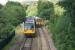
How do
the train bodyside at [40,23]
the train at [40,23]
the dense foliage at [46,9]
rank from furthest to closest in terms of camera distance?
the dense foliage at [46,9] → the train bodyside at [40,23] → the train at [40,23]

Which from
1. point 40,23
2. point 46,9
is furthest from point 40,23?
point 46,9

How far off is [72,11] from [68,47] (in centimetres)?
375

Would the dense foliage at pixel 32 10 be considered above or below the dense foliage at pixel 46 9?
below

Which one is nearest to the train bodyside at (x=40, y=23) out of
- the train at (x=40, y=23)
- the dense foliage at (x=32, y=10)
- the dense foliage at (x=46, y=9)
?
the train at (x=40, y=23)

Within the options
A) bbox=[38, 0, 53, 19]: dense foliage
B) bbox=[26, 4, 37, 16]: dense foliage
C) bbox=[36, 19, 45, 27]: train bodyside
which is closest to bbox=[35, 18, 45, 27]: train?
bbox=[36, 19, 45, 27]: train bodyside

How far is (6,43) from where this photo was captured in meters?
40.4

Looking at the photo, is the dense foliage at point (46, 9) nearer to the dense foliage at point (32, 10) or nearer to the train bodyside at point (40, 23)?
the train bodyside at point (40, 23)

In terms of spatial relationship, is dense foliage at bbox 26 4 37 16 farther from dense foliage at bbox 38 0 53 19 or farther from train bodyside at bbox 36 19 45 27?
train bodyside at bbox 36 19 45 27

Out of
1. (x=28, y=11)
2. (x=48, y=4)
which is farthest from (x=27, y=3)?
(x=48, y=4)

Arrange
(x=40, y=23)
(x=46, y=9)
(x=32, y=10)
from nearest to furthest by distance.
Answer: (x=40, y=23) < (x=46, y=9) < (x=32, y=10)

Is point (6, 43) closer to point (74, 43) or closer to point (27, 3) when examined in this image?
point (74, 43)

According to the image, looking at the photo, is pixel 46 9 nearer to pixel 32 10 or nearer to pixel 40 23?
pixel 40 23

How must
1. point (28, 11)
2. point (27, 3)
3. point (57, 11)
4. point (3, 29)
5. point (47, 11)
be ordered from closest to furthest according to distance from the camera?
1. point (3, 29)
2. point (57, 11)
3. point (47, 11)
4. point (28, 11)
5. point (27, 3)

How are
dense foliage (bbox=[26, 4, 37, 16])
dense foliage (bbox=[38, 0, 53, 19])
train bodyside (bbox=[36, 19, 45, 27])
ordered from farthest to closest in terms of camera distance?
1. dense foliage (bbox=[26, 4, 37, 16])
2. dense foliage (bbox=[38, 0, 53, 19])
3. train bodyside (bbox=[36, 19, 45, 27])
